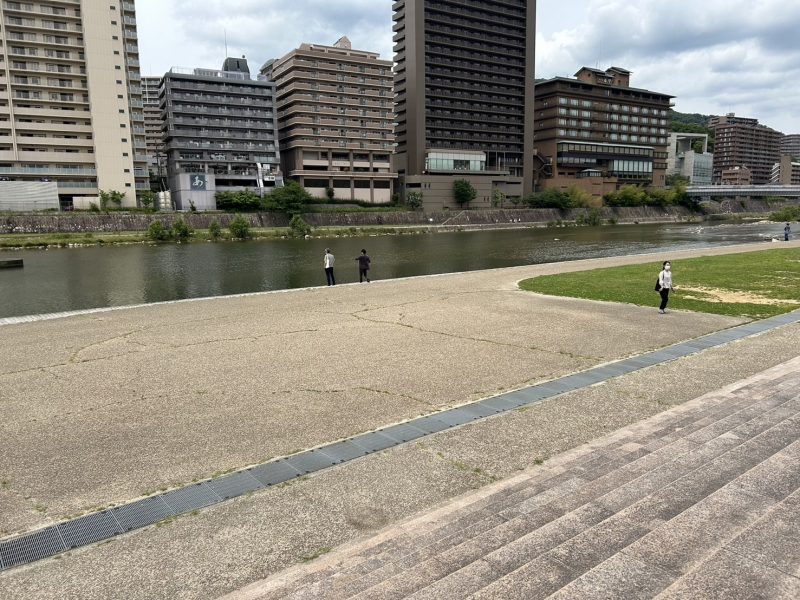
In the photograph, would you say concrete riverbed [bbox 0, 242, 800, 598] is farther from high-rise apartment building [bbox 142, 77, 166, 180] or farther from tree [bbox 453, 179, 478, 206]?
high-rise apartment building [bbox 142, 77, 166, 180]

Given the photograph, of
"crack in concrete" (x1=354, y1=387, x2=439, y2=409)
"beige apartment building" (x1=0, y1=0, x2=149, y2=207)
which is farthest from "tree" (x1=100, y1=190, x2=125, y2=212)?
"crack in concrete" (x1=354, y1=387, x2=439, y2=409)

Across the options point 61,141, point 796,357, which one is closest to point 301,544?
point 796,357

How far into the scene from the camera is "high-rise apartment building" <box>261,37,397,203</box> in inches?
4247

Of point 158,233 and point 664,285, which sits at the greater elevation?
point 158,233

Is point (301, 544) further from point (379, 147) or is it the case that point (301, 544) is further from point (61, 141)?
point (379, 147)

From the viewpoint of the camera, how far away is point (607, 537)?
183 inches

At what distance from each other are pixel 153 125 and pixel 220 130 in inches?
1709

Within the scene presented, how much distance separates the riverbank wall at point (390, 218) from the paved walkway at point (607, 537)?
Result: 266ft

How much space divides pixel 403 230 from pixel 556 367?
81.5 meters

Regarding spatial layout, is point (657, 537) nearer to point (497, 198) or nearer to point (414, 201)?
point (414, 201)

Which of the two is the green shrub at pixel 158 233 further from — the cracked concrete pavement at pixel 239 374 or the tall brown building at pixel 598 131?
the tall brown building at pixel 598 131

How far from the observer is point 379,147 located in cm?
11481

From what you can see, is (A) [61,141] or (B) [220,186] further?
(B) [220,186]

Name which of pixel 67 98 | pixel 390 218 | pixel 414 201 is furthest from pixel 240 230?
pixel 414 201
